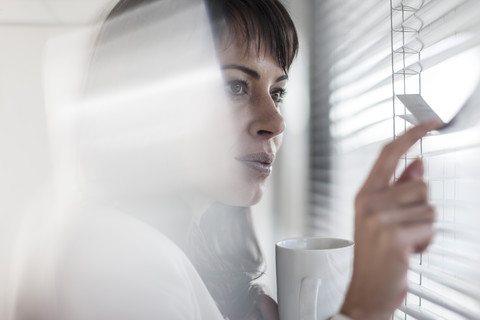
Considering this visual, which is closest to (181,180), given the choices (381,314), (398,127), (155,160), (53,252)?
(155,160)

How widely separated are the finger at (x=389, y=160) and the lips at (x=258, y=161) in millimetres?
377

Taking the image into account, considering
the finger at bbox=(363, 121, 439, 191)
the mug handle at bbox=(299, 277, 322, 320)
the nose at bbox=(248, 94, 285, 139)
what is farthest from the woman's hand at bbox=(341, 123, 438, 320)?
the nose at bbox=(248, 94, 285, 139)

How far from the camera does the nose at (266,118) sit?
26.1 inches

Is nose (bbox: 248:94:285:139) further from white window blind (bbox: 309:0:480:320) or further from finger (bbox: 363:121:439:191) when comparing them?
finger (bbox: 363:121:439:191)

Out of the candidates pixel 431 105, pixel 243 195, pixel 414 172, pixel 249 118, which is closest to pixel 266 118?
pixel 249 118

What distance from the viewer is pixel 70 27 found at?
0.92 meters

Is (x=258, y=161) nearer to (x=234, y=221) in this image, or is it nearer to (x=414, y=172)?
(x=234, y=221)

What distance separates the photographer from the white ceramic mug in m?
0.47

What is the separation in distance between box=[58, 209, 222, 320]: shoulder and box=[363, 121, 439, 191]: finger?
0.26 meters

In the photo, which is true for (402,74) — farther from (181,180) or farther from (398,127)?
(181,180)

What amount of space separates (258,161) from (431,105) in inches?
11.5

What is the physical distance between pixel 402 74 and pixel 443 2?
12 cm

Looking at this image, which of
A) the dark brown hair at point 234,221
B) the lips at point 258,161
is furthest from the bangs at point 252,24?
the lips at point 258,161

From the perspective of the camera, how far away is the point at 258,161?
706 mm
